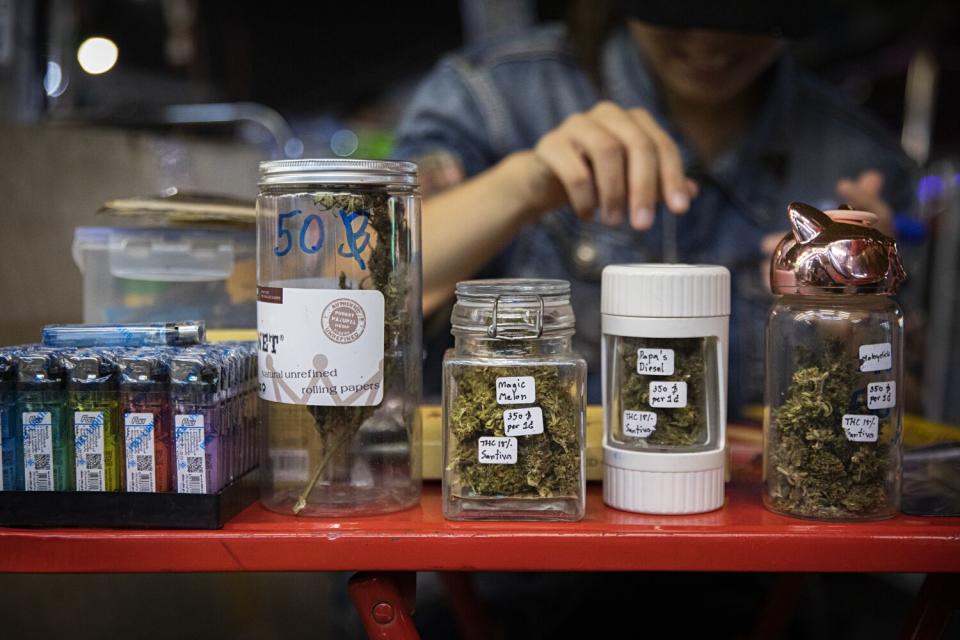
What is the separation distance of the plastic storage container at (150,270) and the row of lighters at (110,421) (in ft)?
0.80

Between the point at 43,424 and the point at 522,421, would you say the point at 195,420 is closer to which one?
A: the point at 43,424

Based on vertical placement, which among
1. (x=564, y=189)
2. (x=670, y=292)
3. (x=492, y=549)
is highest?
(x=564, y=189)

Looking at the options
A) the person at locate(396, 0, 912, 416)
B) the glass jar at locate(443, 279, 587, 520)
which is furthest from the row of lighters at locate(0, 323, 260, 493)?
the person at locate(396, 0, 912, 416)

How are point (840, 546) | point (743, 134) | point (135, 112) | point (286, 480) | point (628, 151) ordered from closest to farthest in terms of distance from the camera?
point (840, 546)
point (286, 480)
point (628, 151)
point (743, 134)
point (135, 112)

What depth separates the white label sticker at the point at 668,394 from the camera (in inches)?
29.4

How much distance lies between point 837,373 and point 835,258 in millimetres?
97

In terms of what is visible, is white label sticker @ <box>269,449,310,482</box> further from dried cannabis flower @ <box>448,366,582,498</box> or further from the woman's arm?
the woman's arm

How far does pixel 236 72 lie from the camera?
94.7 inches

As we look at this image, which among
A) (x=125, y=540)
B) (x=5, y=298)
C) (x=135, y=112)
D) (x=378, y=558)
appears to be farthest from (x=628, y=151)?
(x=135, y=112)

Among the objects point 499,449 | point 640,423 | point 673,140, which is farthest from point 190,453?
point 673,140

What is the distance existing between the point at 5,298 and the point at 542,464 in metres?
1.04

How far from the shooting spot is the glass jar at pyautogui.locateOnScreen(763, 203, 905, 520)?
73 centimetres

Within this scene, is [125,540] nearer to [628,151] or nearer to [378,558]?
[378,558]

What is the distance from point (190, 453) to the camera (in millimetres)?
722
